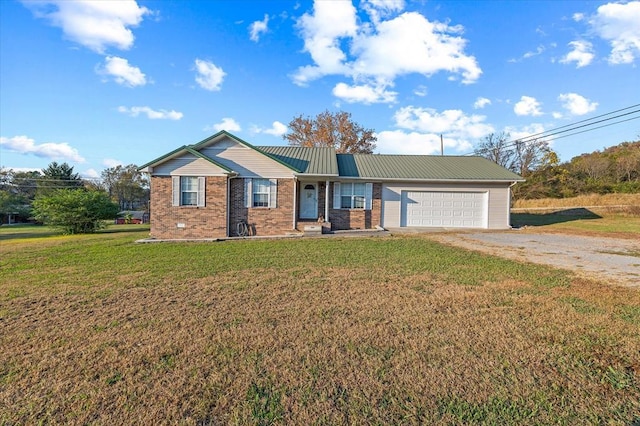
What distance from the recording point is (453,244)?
11.2 m

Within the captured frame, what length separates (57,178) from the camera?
46625 mm

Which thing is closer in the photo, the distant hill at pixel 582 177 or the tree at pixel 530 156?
the distant hill at pixel 582 177

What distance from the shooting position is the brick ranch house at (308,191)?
14.0m

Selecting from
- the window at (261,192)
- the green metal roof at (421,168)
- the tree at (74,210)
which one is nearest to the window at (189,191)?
the window at (261,192)

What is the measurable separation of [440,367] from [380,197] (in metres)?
13.7

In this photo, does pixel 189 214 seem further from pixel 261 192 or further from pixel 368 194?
pixel 368 194

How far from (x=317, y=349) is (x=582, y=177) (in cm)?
4920

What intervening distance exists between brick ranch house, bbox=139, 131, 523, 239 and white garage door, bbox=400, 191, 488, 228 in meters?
0.05

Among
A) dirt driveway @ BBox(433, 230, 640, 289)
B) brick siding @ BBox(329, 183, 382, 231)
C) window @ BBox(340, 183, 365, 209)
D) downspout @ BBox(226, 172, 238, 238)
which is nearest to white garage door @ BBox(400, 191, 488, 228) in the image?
brick siding @ BBox(329, 183, 382, 231)

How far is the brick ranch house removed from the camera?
1403cm

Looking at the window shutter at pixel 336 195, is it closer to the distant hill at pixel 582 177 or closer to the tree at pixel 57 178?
the distant hill at pixel 582 177

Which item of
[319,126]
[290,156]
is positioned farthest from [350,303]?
[319,126]

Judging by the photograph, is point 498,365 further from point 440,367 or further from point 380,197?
point 380,197

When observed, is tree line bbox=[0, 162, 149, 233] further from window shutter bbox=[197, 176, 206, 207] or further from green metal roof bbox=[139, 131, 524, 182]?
green metal roof bbox=[139, 131, 524, 182]
